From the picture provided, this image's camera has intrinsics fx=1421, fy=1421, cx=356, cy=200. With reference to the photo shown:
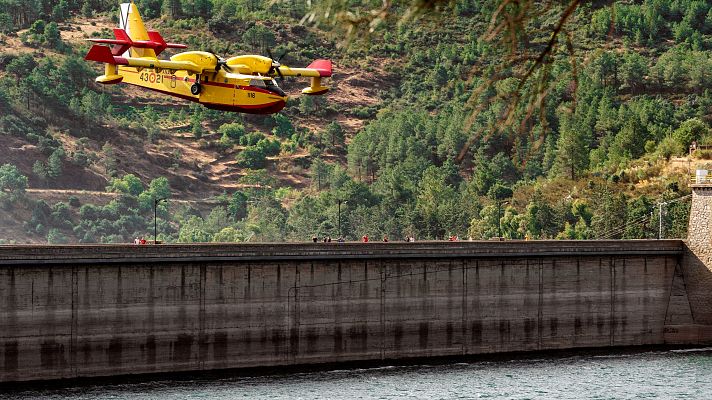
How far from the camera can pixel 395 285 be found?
91812 mm

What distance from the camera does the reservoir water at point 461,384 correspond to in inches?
2970

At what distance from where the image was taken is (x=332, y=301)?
88.2 meters

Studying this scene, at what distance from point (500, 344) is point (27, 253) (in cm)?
3379

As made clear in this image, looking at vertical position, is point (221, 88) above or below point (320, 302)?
above

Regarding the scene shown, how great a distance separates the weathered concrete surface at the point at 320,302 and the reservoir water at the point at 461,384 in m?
2.13

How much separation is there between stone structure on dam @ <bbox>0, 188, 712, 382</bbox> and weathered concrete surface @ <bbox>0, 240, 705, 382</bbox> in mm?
84

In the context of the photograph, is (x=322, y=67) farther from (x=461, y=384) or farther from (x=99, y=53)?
(x=461, y=384)

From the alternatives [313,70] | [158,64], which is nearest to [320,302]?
[158,64]

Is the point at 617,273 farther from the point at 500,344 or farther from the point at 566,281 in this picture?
the point at 500,344

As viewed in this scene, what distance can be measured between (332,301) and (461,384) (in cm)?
1081

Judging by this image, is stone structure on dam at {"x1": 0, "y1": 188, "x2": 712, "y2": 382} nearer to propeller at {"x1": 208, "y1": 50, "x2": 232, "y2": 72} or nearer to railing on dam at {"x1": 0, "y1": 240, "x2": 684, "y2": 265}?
railing on dam at {"x1": 0, "y1": 240, "x2": 684, "y2": 265}

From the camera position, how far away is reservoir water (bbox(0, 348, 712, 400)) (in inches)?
2970

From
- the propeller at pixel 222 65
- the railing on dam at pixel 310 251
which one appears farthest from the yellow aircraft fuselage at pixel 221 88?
the railing on dam at pixel 310 251

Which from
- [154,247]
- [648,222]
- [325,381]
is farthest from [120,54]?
[648,222]
